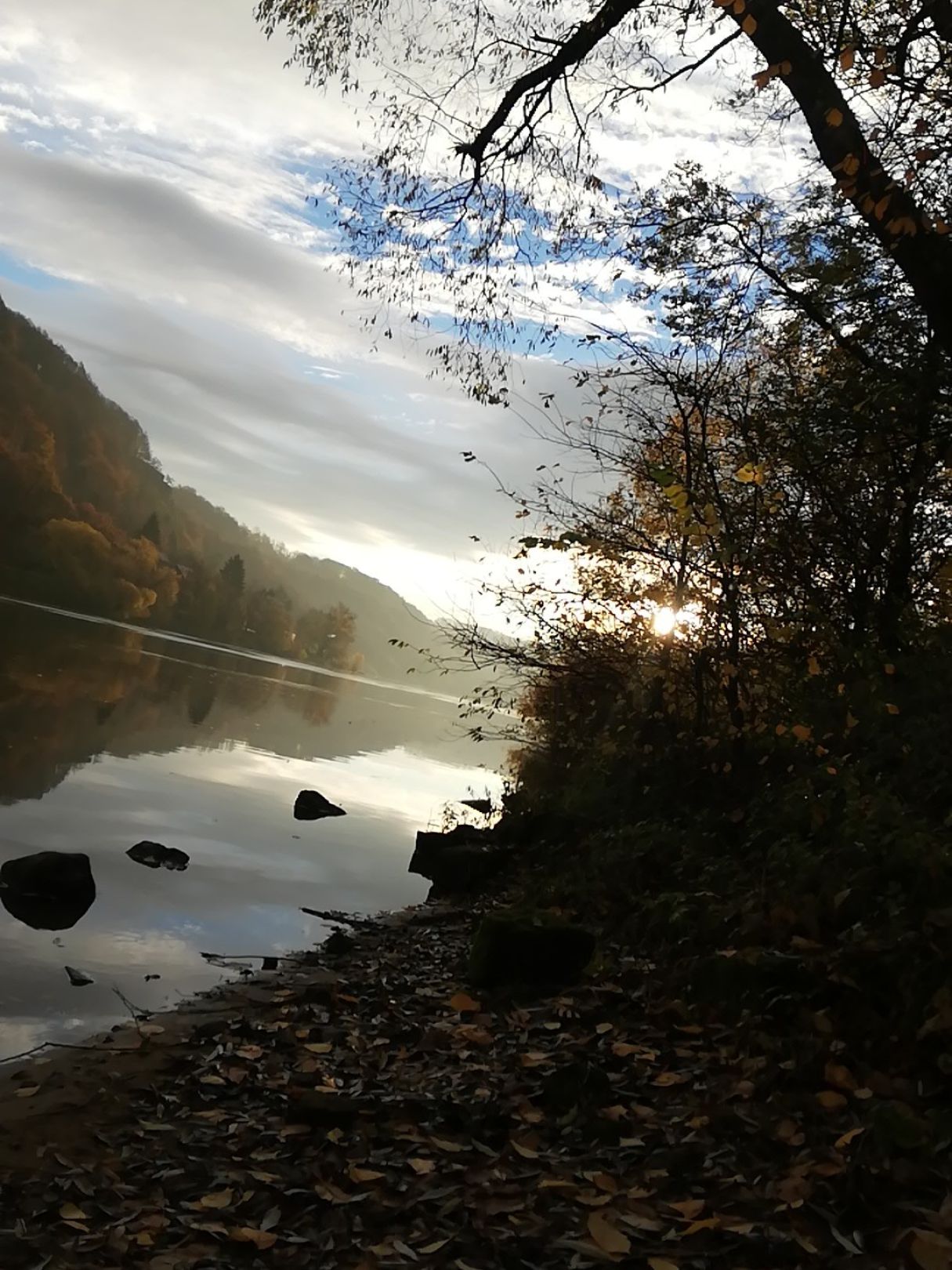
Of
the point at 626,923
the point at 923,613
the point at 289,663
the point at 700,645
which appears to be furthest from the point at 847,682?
the point at 289,663

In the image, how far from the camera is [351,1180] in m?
5.47

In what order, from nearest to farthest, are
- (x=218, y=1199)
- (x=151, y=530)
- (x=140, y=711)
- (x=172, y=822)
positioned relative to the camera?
(x=218, y=1199) < (x=172, y=822) < (x=140, y=711) < (x=151, y=530)

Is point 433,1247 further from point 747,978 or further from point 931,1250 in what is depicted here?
point 747,978

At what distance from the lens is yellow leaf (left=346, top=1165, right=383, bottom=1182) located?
213 inches

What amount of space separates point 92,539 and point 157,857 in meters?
101

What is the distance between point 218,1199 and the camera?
542 cm

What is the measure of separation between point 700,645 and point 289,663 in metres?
146

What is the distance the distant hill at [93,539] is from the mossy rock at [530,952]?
82.1 m

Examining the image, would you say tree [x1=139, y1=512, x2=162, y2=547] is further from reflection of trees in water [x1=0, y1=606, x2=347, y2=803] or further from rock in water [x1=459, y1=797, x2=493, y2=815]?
rock in water [x1=459, y1=797, x2=493, y2=815]

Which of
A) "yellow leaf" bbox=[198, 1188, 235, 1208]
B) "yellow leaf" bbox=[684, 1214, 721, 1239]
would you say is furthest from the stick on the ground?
"yellow leaf" bbox=[684, 1214, 721, 1239]

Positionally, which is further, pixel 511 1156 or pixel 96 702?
pixel 96 702

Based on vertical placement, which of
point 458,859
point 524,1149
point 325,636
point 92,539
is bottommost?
point 458,859

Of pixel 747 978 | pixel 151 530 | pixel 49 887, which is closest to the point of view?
pixel 747 978

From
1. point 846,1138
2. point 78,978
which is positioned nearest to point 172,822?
point 78,978
